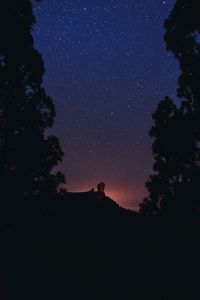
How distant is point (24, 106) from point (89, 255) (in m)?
6.00

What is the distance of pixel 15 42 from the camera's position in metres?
20.9

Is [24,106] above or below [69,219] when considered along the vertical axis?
above

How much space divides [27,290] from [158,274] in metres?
4.68

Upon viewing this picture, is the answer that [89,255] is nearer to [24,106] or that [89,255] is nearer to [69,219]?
[69,219]

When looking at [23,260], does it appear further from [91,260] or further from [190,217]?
[190,217]

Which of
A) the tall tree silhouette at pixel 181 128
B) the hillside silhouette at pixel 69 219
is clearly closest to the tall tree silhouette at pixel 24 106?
the hillside silhouette at pixel 69 219

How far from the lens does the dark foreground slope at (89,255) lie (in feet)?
64.0

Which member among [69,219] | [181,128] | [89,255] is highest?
[181,128]

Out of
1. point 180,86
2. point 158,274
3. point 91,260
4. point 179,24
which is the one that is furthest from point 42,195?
point 179,24

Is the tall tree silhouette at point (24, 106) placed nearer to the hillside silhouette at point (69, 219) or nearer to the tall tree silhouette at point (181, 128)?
the hillside silhouette at point (69, 219)

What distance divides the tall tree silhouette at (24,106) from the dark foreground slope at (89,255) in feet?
4.30

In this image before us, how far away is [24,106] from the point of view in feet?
69.1

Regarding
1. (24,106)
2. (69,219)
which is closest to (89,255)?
(69,219)

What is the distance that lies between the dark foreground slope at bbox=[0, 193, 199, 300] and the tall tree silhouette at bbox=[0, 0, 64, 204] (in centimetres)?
131
